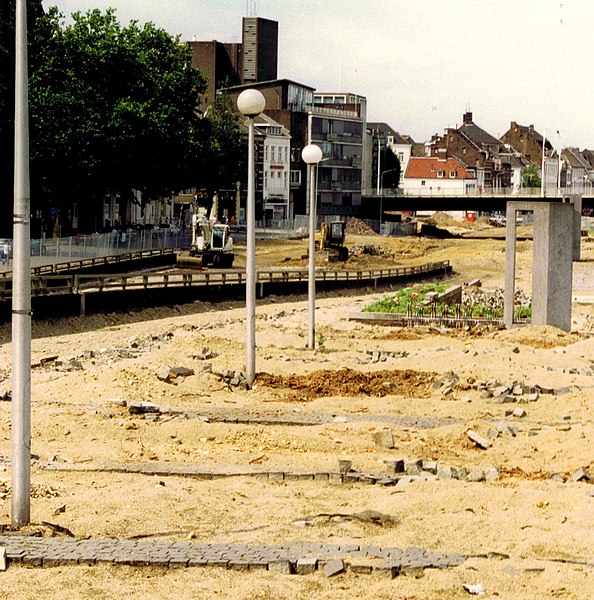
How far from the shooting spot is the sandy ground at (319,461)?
1081 cm

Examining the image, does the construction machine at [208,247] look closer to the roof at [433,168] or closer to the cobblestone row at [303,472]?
the cobblestone row at [303,472]

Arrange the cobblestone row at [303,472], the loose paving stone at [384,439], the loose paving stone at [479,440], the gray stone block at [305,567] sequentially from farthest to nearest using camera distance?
1. the loose paving stone at [479,440]
2. the loose paving stone at [384,439]
3. the cobblestone row at [303,472]
4. the gray stone block at [305,567]

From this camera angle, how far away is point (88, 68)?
73.4 m

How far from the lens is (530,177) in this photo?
7416 inches

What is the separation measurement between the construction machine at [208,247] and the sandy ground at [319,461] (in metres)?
33.3

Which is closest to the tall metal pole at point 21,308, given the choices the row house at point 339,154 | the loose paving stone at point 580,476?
the loose paving stone at point 580,476

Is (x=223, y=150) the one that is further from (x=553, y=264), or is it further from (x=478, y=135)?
(x=478, y=135)

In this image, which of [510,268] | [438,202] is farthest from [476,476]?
[438,202]

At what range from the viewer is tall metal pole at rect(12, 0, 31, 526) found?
38.4 feet

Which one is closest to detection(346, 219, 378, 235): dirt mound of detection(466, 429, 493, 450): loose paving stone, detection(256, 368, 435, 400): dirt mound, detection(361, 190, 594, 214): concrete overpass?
detection(361, 190, 594, 214): concrete overpass

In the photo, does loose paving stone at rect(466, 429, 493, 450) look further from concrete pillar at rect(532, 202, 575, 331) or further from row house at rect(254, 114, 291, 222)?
row house at rect(254, 114, 291, 222)

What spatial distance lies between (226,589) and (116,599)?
2.91 feet

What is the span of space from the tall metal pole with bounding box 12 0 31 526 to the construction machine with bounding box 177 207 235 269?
53.6 metres

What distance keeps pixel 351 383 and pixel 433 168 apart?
14979 centimetres
